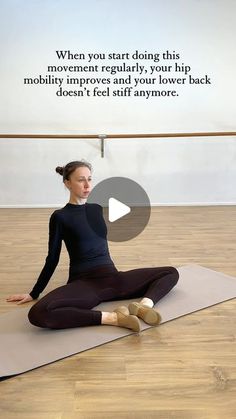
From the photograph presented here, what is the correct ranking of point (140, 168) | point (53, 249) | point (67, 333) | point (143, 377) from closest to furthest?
point (143, 377), point (67, 333), point (53, 249), point (140, 168)

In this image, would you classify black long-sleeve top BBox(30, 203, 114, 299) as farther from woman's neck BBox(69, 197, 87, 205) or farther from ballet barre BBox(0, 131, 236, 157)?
ballet barre BBox(0, 131, 236, 157)

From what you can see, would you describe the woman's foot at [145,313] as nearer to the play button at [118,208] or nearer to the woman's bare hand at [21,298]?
the play button at [118,208]

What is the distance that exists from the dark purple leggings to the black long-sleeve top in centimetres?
7

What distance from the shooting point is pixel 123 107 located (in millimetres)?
5562

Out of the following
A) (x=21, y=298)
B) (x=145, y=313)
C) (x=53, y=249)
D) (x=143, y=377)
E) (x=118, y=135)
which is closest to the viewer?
(x=143, y=377)

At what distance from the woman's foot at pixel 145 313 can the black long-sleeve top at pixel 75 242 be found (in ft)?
1.14

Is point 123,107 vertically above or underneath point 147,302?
above

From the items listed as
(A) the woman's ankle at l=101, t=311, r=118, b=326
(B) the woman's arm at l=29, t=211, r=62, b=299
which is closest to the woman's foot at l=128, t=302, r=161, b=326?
(A) the woman's ankle at l=101, t=311, r=118, b=326

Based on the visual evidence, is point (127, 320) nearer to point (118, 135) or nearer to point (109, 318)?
point (109, 318)

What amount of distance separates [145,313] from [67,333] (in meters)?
0.40

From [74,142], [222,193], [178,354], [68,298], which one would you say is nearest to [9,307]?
[68,298]

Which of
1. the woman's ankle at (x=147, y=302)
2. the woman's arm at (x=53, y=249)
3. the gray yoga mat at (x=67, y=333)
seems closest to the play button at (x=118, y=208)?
the woman's arm at (x=53, y=249)

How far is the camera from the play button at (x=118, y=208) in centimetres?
272

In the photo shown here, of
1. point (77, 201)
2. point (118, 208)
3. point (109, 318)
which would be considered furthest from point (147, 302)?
point (118, 208)
